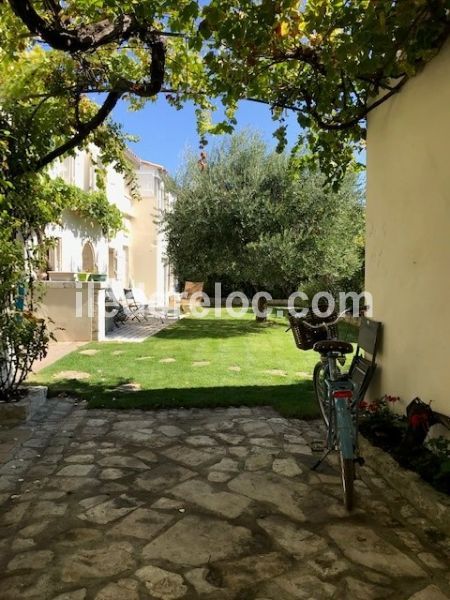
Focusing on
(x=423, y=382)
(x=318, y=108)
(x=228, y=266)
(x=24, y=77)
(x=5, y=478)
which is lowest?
(x=5, y=478)

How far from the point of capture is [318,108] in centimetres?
487

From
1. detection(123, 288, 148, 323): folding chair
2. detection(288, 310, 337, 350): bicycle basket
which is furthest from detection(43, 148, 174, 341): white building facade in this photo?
detection(288, 310, 337, 350): bicycle basket

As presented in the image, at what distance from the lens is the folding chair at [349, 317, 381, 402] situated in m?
4.51

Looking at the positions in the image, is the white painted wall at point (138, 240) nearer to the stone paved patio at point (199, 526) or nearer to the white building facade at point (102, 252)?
the white building facade at point (102, 252)

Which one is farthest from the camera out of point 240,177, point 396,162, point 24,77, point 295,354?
point 240,177

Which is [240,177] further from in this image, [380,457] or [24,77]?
[380,457]

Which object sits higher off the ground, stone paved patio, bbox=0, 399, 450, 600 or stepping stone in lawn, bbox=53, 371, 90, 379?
stepping stone in lawn, bbox=53, 371, 90, 379

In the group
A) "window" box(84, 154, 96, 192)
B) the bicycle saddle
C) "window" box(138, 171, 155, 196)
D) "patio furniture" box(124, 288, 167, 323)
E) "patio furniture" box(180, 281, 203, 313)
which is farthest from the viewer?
"window" box(138, 171, 155, 196)

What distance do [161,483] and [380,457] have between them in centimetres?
166

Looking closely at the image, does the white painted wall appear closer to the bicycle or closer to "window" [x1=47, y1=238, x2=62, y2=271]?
"window" [x1=47, y1=238, x2=62, y2=271]

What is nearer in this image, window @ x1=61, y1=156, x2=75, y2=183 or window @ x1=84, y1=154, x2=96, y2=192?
window @ x1=61, y1=156, x2=75, y2=183

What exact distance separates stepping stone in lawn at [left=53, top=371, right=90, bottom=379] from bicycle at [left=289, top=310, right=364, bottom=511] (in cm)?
382

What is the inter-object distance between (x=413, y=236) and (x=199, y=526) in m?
2.71

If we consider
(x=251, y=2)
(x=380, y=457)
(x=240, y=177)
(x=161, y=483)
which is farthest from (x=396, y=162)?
(x=240, y=177)
